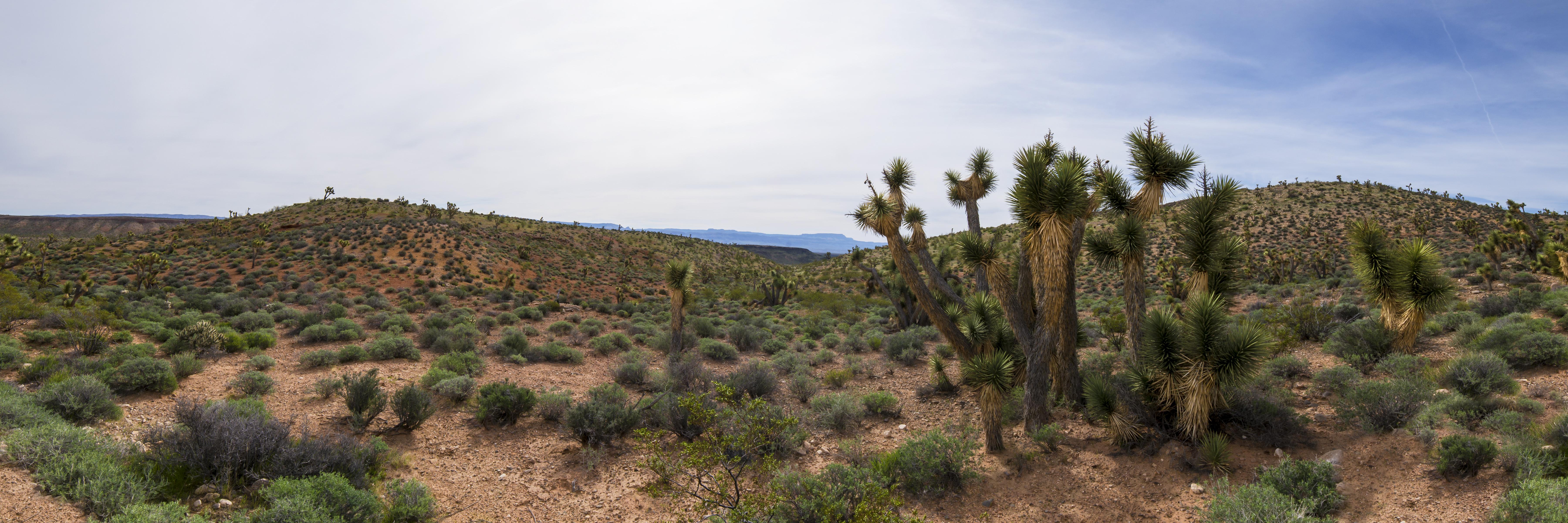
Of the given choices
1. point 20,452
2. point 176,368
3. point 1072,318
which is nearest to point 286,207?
point 176,368

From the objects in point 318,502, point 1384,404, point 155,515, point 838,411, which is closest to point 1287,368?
point 1384,404

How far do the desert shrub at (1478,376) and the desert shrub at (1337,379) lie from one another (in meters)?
1.00

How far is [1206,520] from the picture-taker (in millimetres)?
5922

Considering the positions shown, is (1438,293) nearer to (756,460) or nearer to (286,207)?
(756,460)

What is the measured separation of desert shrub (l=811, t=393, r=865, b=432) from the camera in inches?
399

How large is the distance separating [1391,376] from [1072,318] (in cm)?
547

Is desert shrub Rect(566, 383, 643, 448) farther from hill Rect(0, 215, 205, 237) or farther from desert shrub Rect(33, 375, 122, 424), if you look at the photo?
hill Rect(0, 215, 205, 237)

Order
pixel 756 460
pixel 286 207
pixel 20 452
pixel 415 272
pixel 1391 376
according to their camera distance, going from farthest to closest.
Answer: pixel 286 207 < pixel 415 272 < pixel 1391 376 < pixel 756 460 < pixel 20 452

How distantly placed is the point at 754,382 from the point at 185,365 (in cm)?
1029

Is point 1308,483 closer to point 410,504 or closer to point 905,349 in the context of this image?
point 905,349

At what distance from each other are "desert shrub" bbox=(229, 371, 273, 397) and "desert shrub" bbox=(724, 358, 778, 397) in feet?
26.6

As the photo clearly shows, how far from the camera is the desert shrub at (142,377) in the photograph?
355 inches

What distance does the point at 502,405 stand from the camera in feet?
31.3

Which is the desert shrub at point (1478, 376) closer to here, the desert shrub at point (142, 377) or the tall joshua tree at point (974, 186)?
the tall joshua tree at point (974, 186)
